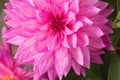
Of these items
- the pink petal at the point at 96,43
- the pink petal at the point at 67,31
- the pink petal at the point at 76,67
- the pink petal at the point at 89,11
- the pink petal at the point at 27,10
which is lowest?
the pink petal at the point at 76,67

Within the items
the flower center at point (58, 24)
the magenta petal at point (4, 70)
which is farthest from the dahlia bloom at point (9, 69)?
the flower center at point (58, 24)

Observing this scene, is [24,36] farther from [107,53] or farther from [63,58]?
[107,53]

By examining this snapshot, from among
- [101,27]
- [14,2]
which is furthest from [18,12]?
[101,27]

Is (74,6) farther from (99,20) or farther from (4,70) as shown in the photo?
(4,70)

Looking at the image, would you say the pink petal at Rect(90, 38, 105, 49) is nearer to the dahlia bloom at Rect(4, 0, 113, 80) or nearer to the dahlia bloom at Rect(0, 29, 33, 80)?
the dahlia bloom at Rect(4, 0, 113, 80)

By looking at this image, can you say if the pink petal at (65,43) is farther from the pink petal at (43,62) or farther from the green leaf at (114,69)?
the green leaf at (114,69)
